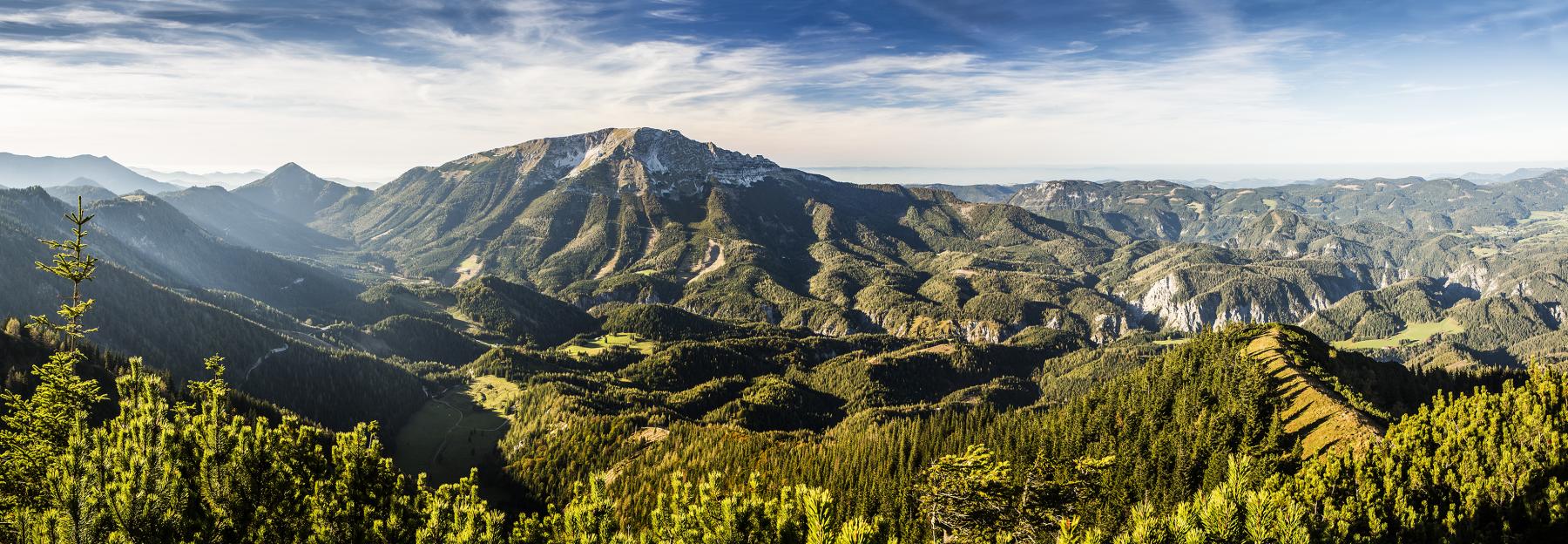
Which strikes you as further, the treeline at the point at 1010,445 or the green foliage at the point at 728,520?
the treeline at the point at 1010,445

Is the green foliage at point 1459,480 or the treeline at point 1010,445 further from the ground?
the green foliage at point 1459,480

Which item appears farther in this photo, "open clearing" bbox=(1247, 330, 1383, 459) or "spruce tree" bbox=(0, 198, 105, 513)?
"open clearing" bbox=(1247, 330, 1383, 459)

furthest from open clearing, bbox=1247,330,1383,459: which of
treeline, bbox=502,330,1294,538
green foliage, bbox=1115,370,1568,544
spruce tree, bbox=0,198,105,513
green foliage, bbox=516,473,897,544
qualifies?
spruce tree, bbox=0,198,105,513

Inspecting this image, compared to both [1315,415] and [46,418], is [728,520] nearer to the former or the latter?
[46,418]

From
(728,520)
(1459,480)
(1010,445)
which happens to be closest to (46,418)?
(728,520)

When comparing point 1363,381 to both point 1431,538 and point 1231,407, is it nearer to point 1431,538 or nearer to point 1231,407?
point 1231,407

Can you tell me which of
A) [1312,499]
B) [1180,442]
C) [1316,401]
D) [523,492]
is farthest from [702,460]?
[1312,499]

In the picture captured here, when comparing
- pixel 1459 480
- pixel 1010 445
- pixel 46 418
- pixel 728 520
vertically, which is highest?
pixel 46 418

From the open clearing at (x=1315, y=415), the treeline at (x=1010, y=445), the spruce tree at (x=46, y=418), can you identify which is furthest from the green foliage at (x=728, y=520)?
the open clearing at (x=1315, y=415)

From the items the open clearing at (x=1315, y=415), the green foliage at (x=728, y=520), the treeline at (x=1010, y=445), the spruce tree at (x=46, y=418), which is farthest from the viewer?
the treeline at (x=1010, y=445)

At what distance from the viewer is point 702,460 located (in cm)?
14700

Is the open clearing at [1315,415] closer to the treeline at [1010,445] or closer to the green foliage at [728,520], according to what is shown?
the treeline at [1010,445]

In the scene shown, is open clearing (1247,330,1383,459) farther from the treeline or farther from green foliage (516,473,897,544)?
green foliage (516,473,897,544)

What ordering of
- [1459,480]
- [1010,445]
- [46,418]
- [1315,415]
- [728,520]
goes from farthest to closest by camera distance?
[1010,445], [1315,415], [1459,480], [46,418], [728,520]
